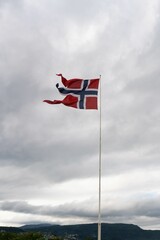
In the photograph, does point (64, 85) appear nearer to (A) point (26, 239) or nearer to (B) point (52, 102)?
(B) point (52, 102)

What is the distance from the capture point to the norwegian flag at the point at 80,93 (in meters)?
36.8

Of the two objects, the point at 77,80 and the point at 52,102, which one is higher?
the point at 77,80

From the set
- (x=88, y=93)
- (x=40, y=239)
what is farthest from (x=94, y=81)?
(x=40, y=239)

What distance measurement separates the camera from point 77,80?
3775 centimetres

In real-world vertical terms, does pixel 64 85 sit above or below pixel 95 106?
above

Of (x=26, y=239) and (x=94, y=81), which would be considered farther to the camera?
(x=26, y=239)

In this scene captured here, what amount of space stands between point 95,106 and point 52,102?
4.33m

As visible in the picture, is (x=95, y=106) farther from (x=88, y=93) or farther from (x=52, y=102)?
(x=52, y=102)

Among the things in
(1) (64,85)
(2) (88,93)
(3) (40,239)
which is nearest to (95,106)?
(2) (88,93)

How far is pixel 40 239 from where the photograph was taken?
191 metres

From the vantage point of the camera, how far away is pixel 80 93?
123 ft

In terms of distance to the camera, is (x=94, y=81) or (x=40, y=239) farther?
(x=40, y=239)

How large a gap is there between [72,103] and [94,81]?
10.4ft

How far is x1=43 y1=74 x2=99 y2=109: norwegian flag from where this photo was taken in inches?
1449
